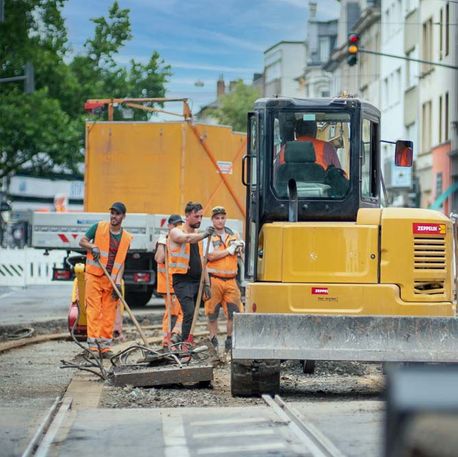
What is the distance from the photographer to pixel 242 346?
35.7 ft

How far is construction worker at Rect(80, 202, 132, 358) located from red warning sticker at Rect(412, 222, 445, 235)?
4.40 m

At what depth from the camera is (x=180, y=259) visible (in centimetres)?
1495

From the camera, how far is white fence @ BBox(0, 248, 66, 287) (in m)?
39.7

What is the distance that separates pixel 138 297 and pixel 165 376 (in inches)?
582

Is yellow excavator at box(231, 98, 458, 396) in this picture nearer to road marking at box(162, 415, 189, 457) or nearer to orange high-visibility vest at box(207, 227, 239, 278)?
road marking at box(162, 415, 189, 457)

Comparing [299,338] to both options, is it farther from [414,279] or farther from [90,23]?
[90,23]

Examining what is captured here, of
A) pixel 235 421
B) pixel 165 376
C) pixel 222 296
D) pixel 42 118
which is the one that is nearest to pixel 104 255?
pixel 222 296

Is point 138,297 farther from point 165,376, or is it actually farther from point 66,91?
point 66,91

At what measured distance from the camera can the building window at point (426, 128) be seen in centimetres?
5466

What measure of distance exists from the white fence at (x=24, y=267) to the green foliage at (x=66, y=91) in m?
4.65

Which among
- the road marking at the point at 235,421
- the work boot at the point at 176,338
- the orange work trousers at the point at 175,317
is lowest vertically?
the road marking at the point at 235,421

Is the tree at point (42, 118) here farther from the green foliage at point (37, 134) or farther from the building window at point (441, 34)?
the building window at point (441, 34)

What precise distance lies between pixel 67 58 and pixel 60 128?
9.04 feet

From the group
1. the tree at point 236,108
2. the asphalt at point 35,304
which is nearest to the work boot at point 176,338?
the asphalt at point 35,304
